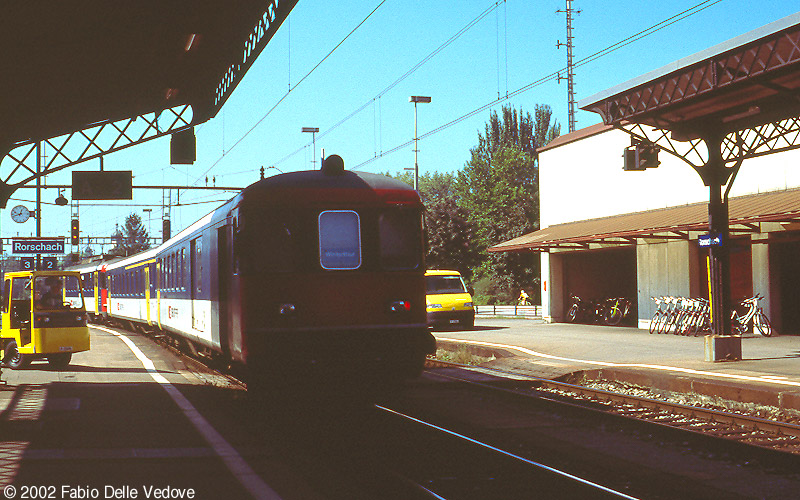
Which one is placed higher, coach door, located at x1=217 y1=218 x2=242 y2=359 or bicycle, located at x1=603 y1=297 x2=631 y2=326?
coach door, located at x1=217 y1=218 x2=242 y2=359

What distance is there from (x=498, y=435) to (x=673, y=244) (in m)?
18.1

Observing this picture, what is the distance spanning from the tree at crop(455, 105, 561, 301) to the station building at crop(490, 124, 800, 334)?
25.7 metres

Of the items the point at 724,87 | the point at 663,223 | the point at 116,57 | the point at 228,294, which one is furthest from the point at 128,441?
the point at 663,223

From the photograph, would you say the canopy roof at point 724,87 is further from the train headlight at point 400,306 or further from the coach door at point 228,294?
the coach door at point 228,294

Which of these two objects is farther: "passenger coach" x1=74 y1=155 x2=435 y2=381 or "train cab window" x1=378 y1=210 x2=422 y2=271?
"train cab window" x1=378 y1=210 x2=422 y2=271

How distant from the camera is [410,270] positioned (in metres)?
11.2

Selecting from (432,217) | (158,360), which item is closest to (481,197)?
(432,217)

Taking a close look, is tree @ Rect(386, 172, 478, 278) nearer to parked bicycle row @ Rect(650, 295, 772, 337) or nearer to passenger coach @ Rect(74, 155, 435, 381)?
parked bicycle row @ Rect(650, 295, 772, 337)

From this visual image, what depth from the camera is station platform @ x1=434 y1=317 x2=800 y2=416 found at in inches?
→ 484

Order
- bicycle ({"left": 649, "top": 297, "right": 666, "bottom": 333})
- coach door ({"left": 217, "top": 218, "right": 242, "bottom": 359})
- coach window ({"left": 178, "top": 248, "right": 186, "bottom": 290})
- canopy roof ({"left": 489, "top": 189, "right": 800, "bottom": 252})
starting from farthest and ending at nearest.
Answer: bicycle ({"left": 649, "top": 297, "right": 666, "bottom": 333})
canopy roof ({"left": 489, "top": 189, "right": 800, "bottom": 252})
coach window ({"left": 178, "top": 248, "right": 186, "bottom": 290})
coach door ({"left": 217, "top": 218, "right": 242, "bottom": 359})

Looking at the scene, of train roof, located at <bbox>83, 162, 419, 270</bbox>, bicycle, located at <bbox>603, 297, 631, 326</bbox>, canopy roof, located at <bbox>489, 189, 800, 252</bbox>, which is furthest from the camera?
bicycle, located at <bbox>603, 297, 631, 326</bbox>

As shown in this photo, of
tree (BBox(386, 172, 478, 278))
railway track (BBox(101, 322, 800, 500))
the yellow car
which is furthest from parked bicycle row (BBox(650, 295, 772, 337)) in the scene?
tree (BBox(386, 172, 478, 278))

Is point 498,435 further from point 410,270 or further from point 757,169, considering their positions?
point 757,169

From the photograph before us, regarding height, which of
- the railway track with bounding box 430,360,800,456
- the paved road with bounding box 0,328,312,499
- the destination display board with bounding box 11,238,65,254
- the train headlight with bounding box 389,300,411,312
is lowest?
the railway track with bounding box 430,360,800,456
